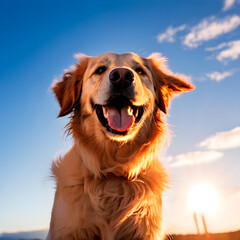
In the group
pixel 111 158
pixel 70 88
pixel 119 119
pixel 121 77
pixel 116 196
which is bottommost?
pixel 116 196

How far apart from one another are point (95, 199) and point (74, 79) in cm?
183

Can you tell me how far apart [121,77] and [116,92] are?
191mm

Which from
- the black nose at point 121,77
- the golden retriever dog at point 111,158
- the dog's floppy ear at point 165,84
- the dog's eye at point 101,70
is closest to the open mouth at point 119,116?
the golden retriever dog at point 111,158

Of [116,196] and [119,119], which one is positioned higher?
[119,119]

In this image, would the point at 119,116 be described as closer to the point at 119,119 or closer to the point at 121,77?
the point at 119,119

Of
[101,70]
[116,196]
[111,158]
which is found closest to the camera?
[116,196]

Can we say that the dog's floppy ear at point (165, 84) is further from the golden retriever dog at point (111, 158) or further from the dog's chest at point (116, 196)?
the dog's chest at point (116, 196)

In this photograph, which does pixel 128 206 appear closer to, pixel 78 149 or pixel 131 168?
pixel 131 168

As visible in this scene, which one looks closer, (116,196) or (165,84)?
(116,196)

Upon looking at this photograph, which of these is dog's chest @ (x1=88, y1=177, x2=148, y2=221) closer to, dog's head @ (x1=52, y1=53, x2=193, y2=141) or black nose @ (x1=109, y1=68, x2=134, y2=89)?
dog's head @ (x1=52, y1=53, x2=193, y2=141)

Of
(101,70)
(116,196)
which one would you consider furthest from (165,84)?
(116,196)

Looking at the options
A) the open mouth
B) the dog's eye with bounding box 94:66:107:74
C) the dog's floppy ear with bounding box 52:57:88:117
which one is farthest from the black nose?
the dog's floppy ear with bounding box 52:57:88:117

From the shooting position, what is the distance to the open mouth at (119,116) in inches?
125

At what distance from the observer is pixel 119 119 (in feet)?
10.5
